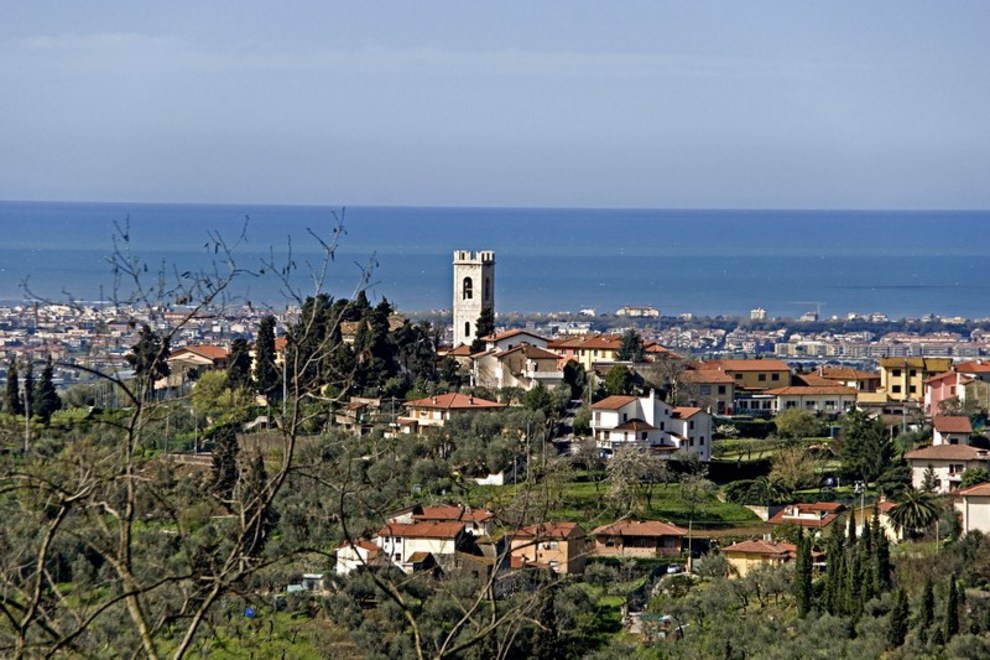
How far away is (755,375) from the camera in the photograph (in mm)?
39812

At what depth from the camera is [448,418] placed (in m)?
32.7

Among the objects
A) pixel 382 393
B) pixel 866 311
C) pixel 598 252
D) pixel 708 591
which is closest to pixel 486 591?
pixel 708 591

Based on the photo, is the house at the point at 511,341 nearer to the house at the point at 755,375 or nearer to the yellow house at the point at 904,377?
the house at the point at 755,375

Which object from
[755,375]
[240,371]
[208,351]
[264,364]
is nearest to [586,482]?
[264,364]

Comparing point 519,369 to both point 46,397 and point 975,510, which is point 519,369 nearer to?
point 46,397

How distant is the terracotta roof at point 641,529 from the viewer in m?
27.4

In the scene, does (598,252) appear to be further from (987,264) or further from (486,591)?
(486,591)

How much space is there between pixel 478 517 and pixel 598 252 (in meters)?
162

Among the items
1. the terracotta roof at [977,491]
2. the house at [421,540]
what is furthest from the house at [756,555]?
the house at [421,540]

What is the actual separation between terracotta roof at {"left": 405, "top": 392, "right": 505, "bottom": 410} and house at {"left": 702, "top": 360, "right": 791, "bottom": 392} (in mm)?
7052

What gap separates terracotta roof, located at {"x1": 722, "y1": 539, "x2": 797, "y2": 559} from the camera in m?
26.1

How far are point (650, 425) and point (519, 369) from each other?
4.49m

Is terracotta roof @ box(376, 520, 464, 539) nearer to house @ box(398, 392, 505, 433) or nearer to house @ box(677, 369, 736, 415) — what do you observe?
house @ box(398, 392, 505, 433)

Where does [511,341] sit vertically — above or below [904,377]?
above
